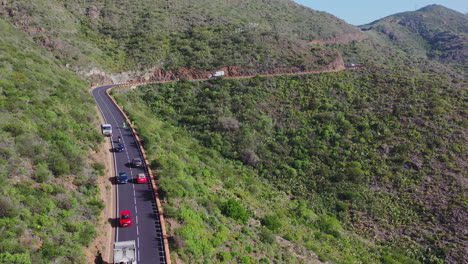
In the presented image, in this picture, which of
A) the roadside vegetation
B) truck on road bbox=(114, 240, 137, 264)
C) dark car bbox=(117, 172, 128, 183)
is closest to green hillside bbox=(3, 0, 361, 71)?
the roadside vegetation

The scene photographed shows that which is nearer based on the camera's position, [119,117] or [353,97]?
[119,117]

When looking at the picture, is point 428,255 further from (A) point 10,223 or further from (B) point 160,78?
(B) point 160,78

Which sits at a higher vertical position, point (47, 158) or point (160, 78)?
point (160, 78)

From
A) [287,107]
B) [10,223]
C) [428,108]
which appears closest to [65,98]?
[10,223]

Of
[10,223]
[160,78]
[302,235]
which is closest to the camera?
[10,223]

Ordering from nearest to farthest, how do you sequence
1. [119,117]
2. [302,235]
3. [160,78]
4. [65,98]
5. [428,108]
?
[302,235] < [65,98] < [119,117] < [428,108] < [160,78]

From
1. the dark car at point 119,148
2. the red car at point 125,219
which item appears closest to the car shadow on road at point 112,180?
the dark car at point 119,148
